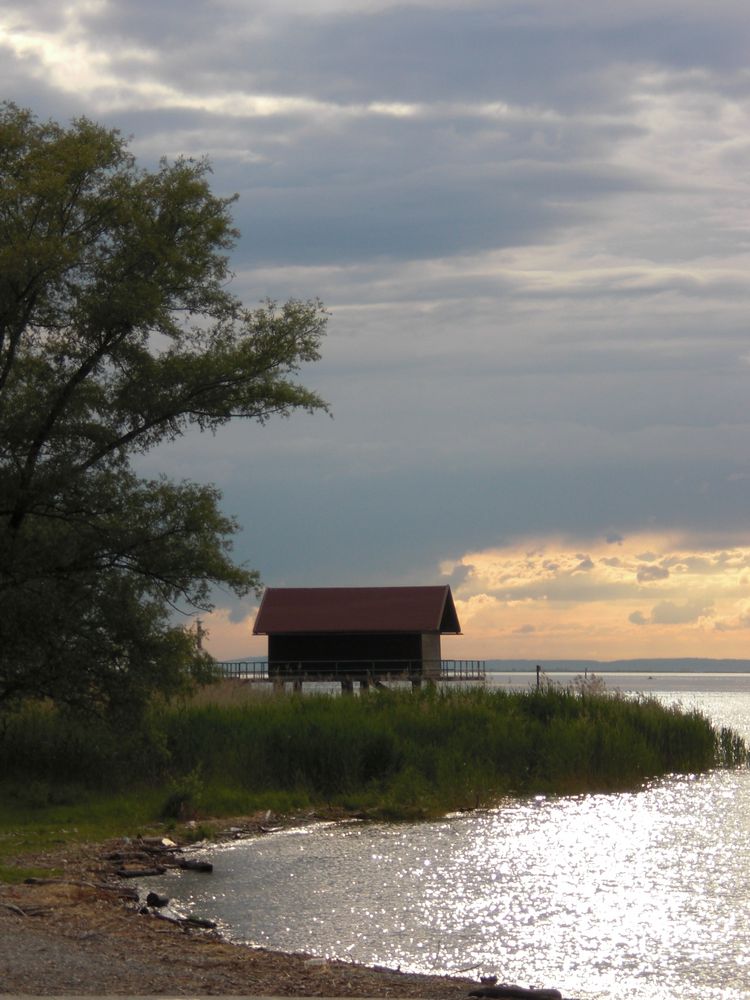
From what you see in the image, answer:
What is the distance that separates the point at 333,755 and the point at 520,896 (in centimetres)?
1057

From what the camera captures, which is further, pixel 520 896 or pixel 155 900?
pixel 520 896

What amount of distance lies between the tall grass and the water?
7.20ft

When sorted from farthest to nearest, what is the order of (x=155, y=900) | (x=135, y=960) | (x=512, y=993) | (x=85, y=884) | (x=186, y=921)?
1. (x=85, y=884)
2. (x=155, y=900)
3. (x=186, y=921)
4. (x=135, y=960)
5. (x=512, y=993)

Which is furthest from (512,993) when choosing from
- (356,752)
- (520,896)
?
(356,752)

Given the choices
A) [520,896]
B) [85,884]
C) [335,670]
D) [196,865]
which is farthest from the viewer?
[335,670]

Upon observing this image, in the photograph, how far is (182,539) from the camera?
24609 millimetres

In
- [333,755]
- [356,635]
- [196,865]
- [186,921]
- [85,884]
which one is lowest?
[196,865]

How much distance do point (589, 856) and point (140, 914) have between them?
A: 8.55 metres

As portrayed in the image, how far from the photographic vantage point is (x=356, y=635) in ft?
212

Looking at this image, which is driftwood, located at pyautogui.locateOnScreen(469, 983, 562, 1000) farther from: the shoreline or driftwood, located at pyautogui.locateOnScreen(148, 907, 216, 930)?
driftwood, located at pyautogui.locateOnScreen(148, 907, 216, 930)

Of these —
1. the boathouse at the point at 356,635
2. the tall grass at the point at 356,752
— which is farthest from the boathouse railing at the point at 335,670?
the tall grass at the point at 356,752

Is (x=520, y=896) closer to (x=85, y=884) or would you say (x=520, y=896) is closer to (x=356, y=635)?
(x=85, y=884)

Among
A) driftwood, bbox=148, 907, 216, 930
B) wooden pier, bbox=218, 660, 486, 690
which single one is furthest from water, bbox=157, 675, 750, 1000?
wooden pier, bbox=218, 660, 486, 690

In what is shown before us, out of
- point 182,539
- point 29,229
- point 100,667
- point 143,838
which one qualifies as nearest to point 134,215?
point 29,229
